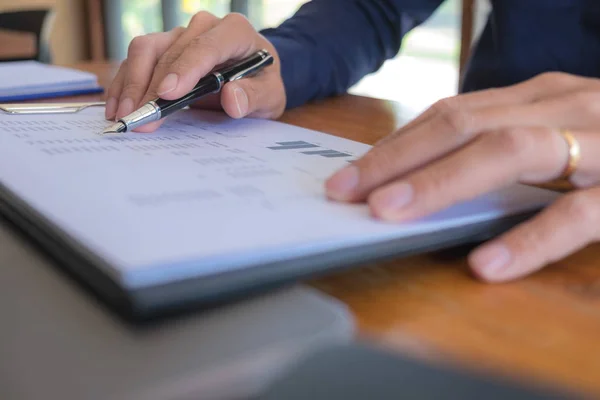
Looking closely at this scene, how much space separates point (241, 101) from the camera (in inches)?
27.1

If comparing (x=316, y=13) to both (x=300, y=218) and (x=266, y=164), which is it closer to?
(x=266, y=164)

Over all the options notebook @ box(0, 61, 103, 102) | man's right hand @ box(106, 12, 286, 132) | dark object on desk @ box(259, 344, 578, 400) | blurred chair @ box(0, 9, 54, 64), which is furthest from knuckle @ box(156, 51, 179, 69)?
blurred chair @ box(0, 9, 54, 64)

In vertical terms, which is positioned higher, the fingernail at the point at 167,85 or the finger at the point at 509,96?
the finger at the point at 509,96

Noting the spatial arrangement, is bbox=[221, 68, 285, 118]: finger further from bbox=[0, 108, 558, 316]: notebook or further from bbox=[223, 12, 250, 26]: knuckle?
bbox=[0, 108, 558, 316]: notebook

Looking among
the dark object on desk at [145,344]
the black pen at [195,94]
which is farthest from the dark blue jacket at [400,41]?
the dark object on desk at [145,344]

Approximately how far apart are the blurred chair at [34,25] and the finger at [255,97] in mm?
1531

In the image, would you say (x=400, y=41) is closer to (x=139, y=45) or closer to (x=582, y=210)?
(x=139, y=45)

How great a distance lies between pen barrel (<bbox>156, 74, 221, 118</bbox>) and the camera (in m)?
0.61

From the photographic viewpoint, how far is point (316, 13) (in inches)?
40.0

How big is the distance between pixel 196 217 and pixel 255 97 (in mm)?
410

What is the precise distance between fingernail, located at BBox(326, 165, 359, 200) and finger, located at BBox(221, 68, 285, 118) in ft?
1.01

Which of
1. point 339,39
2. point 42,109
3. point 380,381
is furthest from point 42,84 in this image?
point 380,381

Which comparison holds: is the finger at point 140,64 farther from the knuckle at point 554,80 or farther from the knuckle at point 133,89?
the knuckle at point 554,80

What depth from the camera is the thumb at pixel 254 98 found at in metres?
0.68
